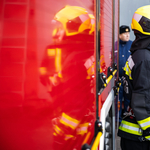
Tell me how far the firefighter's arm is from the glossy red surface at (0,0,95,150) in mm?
1385

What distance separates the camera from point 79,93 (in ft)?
3.07

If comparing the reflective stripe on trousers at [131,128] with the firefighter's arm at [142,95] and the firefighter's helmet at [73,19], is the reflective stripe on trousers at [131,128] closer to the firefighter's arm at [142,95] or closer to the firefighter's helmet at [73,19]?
the firefighter's arm at [142,95]

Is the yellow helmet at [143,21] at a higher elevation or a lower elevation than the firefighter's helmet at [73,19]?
higher

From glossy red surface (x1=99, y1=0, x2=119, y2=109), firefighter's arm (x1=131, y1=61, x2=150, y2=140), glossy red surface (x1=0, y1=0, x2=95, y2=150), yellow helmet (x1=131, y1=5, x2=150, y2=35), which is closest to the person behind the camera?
glossy red surface (x1=0, y1=0, x2=95, y2=150)

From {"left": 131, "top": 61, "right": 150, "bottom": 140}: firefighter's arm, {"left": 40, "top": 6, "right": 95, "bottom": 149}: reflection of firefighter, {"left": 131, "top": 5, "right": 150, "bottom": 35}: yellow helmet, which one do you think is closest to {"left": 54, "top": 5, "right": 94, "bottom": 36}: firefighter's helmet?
{"left": 40, "top": 6, "right": 95, "bottom": 149}: reflection of firefighter

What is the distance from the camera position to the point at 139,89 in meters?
2.07

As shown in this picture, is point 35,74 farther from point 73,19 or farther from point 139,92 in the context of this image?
point 139,92

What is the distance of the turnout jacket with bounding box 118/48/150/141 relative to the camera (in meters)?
2.04

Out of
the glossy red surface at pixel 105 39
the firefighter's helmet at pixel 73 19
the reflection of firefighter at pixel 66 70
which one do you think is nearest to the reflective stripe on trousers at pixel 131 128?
the glossy red surface at pixel 105 39

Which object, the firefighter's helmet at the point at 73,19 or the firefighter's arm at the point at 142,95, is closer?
the firefighter's helmet at the point at 73,19

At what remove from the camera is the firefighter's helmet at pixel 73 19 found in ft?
2.54

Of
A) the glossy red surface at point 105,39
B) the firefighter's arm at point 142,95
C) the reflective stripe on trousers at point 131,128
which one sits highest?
the glossy red surface at point 105,39

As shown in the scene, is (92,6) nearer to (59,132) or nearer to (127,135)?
(59,132)

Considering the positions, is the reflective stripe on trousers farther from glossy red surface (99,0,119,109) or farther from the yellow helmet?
the yellow helmet
